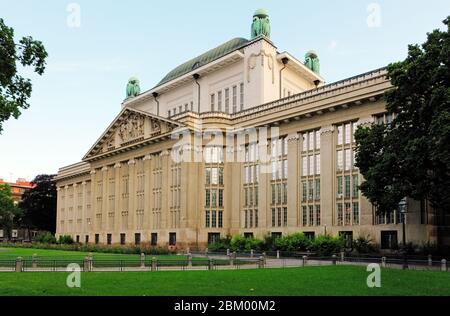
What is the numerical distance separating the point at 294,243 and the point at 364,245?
7224mm

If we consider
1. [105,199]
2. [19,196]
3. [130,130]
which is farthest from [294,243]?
[19,196]

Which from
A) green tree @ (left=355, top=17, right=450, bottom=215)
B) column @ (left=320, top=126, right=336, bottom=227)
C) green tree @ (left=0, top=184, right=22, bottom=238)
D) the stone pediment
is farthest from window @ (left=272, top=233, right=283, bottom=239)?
green tree @ (left=0, top=184, right=22, bottom=238)

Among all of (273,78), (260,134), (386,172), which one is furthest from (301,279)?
(273,78)

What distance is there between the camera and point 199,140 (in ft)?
220

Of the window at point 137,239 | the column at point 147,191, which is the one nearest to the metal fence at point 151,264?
the column at point 147,191

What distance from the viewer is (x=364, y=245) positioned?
158 ft

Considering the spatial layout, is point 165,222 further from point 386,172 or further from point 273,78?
point 386,172

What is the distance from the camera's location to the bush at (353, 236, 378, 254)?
47.9m

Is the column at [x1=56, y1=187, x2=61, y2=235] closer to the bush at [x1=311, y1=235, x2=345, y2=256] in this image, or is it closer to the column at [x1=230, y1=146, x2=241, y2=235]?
the column at [x1=230, y1=146, x2=241, y2=235]

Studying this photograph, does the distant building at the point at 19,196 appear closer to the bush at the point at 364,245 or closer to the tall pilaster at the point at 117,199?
the tall pilaster at the point at 117,199

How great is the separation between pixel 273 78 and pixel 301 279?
158ft

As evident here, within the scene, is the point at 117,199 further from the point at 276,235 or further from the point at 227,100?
the point at 276,235
